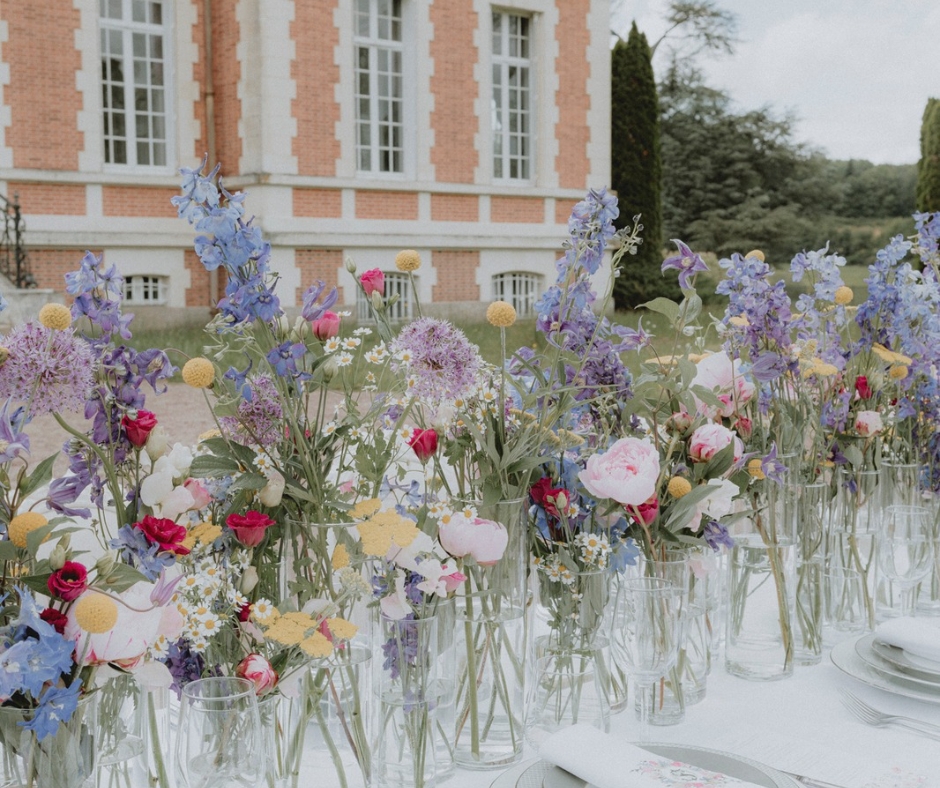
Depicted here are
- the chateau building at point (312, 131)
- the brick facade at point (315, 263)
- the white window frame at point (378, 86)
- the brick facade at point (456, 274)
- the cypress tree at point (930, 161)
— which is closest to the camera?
the chateau building at point (312, 131)

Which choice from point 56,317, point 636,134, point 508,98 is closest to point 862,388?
point 56,317

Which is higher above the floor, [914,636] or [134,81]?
[134,81]

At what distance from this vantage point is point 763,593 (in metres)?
1.31

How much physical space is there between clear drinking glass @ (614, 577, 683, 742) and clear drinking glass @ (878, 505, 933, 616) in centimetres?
49

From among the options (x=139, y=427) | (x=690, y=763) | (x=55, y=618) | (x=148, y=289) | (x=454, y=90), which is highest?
(x=454, y=90)

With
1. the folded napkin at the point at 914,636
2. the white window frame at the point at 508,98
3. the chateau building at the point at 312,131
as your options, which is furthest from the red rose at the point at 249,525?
the white window frame at the point at 508,98

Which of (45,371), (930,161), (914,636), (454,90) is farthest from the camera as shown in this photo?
(930,161)

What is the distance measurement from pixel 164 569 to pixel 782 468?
2.45 ft

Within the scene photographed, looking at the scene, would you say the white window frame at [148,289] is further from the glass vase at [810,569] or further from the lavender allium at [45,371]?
the lavender allium at [45,371]

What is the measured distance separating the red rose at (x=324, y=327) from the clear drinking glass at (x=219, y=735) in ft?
1.00

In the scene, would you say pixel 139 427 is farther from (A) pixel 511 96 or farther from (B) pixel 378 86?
(A) pixel 511 96

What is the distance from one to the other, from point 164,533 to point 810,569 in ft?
2.96

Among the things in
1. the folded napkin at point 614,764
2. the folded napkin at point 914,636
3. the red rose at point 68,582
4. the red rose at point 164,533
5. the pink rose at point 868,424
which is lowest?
the folded napkin at point 614,764

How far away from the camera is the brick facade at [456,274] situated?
A: 1142 centimetres
